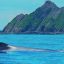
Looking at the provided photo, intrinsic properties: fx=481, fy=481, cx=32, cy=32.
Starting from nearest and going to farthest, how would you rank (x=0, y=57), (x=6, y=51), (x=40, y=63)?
(x=40, y=63), (x=0, y=57), (x=6, y=51)

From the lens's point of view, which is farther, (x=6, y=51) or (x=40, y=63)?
(x=6, y=51)

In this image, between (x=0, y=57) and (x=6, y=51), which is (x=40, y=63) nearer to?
(x=0, y=57)

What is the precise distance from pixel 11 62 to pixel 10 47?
16.7 meters

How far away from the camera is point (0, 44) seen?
6119cm

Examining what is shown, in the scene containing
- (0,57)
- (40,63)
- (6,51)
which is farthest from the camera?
(6,51)

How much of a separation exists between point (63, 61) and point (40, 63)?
2921 millimetres

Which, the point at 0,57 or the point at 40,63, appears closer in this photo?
the point at 40,63

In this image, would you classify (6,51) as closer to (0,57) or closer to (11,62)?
(0,57)

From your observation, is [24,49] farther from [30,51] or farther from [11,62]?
[11,62]

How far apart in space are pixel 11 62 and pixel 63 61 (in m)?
5.11

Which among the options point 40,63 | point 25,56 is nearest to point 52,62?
point 40,63

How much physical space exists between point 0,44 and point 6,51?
1.22 metres

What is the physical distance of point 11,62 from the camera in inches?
1861

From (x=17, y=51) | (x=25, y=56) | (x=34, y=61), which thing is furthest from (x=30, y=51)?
(x=34, y=61)
